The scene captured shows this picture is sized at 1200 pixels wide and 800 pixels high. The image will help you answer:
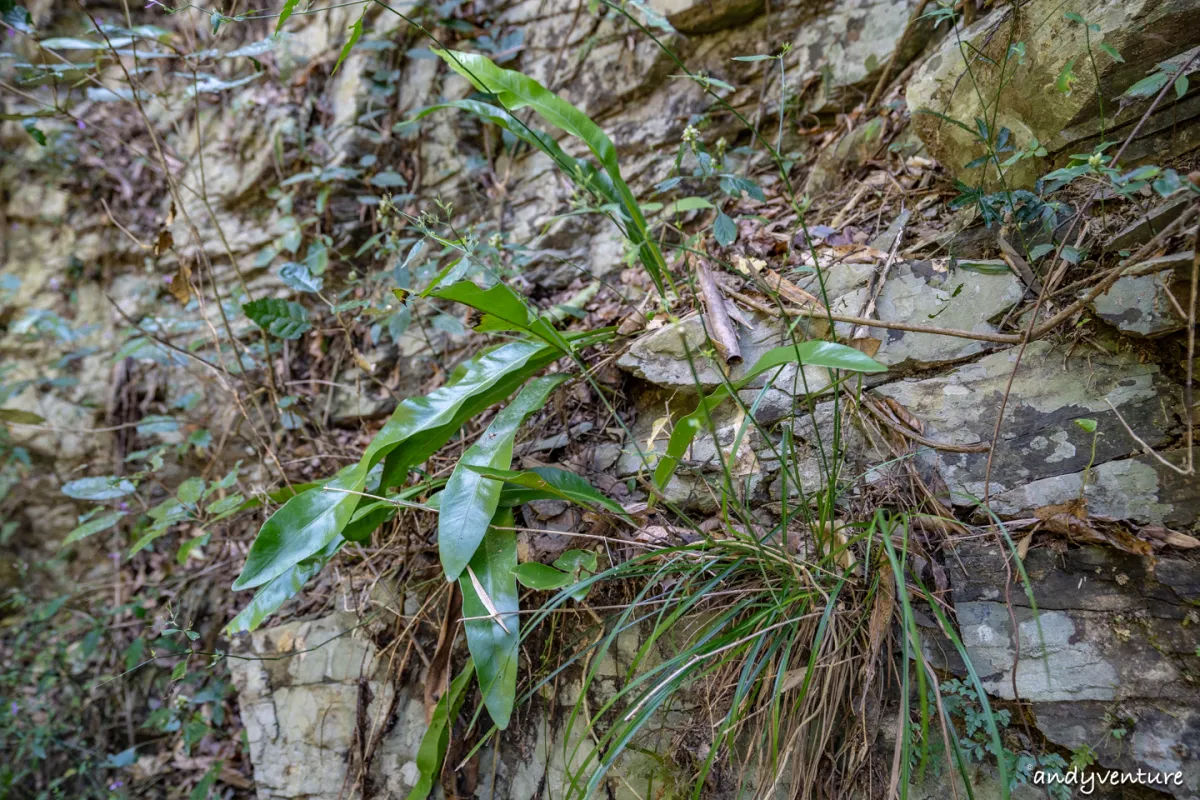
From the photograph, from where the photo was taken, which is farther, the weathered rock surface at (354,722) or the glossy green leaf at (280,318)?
the glossy green leaf at (280,318)

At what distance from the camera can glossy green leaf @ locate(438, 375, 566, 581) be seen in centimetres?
112

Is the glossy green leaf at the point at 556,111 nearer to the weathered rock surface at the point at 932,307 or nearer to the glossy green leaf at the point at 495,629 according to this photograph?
the weathered rock surface at the point at 932,307

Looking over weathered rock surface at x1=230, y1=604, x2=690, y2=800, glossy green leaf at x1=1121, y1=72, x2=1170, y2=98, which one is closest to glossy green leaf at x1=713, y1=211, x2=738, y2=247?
glossy green leaf at x1=1121, y1=72, x2=1170, y2=98

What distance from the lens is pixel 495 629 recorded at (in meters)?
1.12

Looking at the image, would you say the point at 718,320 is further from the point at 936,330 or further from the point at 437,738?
the point at 437,738

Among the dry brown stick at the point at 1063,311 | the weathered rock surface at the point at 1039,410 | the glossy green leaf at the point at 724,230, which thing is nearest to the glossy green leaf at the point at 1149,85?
the dry brown stick at the point at 1063,311

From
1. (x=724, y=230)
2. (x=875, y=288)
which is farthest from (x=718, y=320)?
(x=875, y=288)

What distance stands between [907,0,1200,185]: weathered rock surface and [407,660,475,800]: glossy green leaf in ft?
4.96

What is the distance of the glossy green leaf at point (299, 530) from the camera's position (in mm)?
1116

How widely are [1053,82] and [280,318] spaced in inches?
72.9

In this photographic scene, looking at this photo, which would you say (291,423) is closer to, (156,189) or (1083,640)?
(156,189)

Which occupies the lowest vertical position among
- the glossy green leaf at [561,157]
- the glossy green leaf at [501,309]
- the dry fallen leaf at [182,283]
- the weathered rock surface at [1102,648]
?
the weathered rock surface at [1102,648]

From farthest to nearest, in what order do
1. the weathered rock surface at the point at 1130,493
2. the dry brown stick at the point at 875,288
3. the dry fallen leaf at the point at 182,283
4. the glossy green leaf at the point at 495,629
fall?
the dry fallen leaf at the point at 182,283 → the dry brown stick at the point at 875,288 → the glossy green leaf at the point at 495,629 → the weathered rock surface at the point at 1130,493

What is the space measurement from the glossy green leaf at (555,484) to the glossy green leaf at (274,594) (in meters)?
0.37
